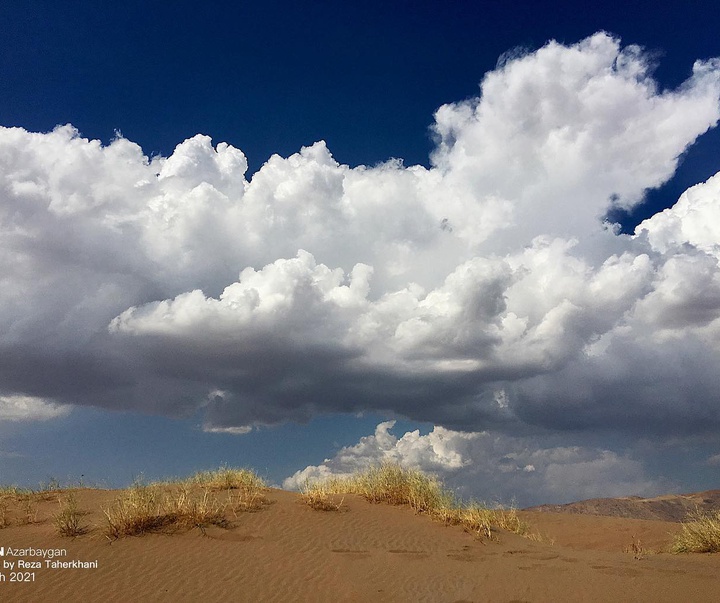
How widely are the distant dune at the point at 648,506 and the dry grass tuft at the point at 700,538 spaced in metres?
30.5

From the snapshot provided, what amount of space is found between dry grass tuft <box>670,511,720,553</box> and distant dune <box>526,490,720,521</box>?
3047 centimetres

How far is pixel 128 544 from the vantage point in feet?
40.1

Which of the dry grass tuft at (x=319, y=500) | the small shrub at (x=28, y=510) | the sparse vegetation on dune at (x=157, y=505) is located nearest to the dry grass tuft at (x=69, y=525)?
the sparse vegetation on dune at (x=157, y=505)

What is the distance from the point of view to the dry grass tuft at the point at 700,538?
16.4m

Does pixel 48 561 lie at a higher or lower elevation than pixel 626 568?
higher

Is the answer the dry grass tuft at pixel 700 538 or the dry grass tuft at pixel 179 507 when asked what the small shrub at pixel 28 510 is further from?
the dry grass tuft at pixel 700 538

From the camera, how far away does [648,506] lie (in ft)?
162

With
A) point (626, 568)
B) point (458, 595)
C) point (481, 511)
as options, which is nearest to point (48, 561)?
point (458, 595)

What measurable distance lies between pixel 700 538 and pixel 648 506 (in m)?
37.8

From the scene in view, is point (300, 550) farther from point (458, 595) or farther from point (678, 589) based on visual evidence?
point (678, 589)

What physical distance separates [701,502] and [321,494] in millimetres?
46846

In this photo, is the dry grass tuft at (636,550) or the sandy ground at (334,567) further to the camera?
the dry grass tuft at (636,550)

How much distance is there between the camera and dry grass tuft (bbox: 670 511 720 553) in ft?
53.7

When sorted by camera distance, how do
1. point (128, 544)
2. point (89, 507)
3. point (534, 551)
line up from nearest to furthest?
point (128, 544) < point (534, 551) < point (89, 507)
